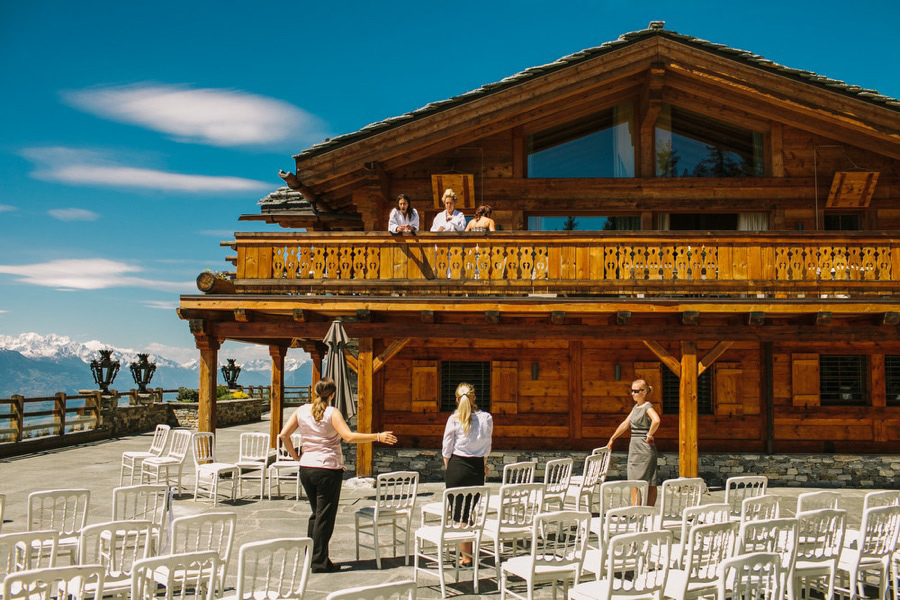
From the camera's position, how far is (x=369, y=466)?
13.9m

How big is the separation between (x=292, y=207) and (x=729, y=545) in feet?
47.4

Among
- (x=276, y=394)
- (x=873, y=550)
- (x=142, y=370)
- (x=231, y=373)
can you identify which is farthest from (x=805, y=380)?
(x=231, y=373)

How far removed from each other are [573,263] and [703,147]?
203 inches

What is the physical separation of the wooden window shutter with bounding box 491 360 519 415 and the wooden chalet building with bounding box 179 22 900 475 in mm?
48

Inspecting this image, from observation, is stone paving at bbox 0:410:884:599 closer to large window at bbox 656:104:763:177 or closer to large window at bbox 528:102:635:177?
large window at bbox 656:104:763:177

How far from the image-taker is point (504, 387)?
1619cm

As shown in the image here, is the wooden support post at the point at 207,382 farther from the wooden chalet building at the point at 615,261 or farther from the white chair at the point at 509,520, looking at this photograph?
the white chair at the point at 509,520

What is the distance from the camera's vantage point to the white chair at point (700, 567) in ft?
17.6

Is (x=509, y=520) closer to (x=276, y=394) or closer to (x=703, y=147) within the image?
→ (x=703, y=147)

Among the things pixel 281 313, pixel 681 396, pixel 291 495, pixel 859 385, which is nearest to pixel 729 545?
pixel 681 396

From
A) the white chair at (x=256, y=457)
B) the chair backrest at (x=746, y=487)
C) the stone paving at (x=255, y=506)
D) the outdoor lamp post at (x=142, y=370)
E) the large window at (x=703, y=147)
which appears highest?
the large window at (x=703, y=147)

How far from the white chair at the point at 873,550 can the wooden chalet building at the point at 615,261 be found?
6.61 metres

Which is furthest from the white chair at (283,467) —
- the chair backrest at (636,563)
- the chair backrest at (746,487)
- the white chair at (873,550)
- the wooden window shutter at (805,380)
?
the wooden window shutter at (805,380)

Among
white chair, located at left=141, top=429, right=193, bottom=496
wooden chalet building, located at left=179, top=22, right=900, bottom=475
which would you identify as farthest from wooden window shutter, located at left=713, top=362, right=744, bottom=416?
white chair, located at left=141, top=429, right=193, bottom=496
